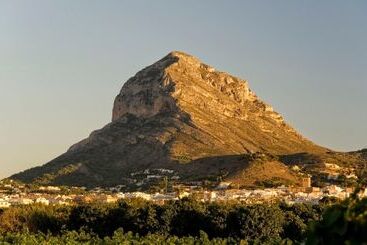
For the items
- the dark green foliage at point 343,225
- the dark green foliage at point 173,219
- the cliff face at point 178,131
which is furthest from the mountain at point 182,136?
the dark green foliage at point 343,225

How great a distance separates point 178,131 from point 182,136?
2674mm

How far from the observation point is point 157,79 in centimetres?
15225

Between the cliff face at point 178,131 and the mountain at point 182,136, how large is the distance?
0.17 m

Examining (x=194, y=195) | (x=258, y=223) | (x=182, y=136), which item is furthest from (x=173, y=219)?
(x=182, y=136)

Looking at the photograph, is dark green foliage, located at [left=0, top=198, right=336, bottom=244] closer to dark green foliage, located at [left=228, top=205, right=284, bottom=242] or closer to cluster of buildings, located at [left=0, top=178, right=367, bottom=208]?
dark green foliage, located at [left=228, top=205, right=284, bottom=242]

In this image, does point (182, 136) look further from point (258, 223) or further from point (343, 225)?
point (343, 225)

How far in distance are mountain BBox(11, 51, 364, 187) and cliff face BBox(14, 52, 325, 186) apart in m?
0.17

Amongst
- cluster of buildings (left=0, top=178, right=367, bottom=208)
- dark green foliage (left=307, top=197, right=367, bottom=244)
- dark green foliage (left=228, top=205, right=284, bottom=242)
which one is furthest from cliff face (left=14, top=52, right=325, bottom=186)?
dark green foliage (left=307, top=197, right=367, bottom=244)

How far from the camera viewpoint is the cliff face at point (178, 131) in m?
120

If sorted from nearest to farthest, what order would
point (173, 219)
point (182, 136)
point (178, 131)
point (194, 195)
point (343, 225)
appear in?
1. point (343, 225)
2. point (173, 219)
3. point (194, 195)
4. point (182, 136)
5. point (178, 131)

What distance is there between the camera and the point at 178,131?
12712cm

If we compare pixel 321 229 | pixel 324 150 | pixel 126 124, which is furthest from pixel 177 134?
pixel 321 229

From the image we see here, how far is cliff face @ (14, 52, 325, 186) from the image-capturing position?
11981 centimetres

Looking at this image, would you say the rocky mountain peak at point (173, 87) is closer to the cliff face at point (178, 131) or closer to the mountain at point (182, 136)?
the cliff face at point (178, 131)
